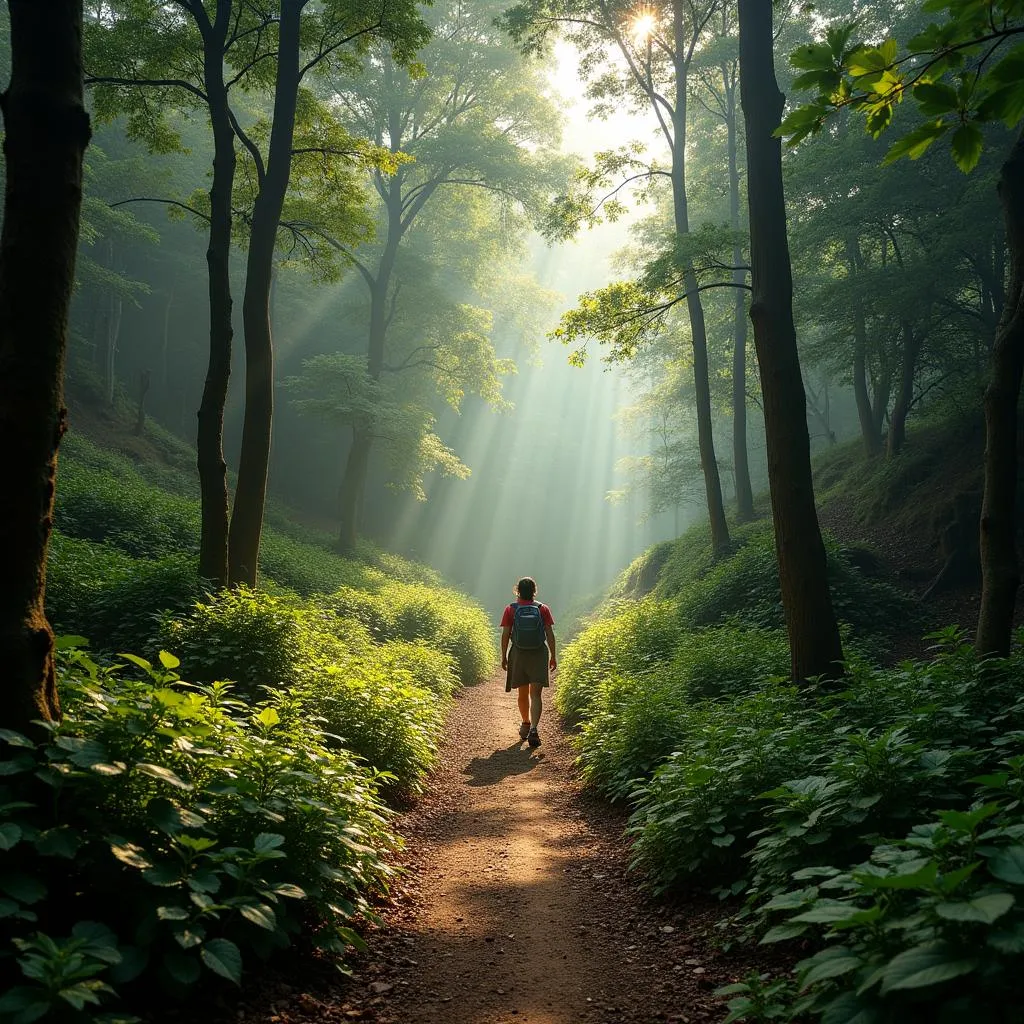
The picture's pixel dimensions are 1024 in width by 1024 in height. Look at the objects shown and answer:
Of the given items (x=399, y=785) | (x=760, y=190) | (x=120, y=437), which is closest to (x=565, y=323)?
(x=760, y=190)

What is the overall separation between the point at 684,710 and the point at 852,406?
128 feet

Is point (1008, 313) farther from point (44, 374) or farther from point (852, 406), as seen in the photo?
point (852, 406)

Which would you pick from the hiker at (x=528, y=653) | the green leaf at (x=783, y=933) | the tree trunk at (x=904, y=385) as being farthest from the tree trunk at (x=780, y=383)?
the tree trunk at (x=904, y=385)

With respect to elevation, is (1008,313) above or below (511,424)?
below

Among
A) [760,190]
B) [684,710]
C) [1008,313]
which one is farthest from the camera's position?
[760,190]

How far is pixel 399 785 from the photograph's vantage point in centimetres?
604

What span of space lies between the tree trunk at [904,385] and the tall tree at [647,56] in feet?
15.9

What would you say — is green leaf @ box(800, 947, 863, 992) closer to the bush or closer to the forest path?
the forest path

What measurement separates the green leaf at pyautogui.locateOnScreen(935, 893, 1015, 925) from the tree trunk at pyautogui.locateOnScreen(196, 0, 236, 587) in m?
8.12

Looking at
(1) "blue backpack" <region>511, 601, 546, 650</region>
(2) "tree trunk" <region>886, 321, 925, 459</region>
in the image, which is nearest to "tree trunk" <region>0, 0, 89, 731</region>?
(1) "blue backpack" <region>511, 601, 546, 650</region>

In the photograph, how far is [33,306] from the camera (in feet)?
9.66

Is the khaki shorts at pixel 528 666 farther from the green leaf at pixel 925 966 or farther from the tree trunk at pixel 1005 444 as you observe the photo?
the green leaf at pixel 925 966

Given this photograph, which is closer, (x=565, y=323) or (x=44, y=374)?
(x=44, y=374)

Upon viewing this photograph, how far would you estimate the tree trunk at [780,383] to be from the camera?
21.2 ft
